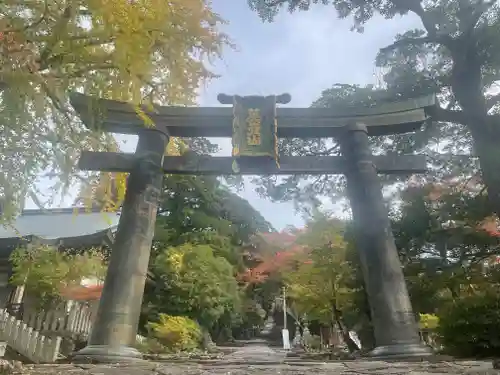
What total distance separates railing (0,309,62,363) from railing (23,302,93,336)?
6.10 feet

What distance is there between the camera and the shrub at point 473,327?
618cm

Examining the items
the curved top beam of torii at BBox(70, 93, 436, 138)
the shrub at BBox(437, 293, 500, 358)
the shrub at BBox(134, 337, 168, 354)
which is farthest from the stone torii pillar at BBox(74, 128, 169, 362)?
the shrub at BBox(134, 337, 168, 354)

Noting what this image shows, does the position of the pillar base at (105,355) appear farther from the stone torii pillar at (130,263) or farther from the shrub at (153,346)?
the shrub at (153,346)

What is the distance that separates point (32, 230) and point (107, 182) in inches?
684

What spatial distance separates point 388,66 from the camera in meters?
11.0

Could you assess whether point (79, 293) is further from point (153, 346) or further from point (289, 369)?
point (289, 369)

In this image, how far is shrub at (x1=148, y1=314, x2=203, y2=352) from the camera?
1230cm

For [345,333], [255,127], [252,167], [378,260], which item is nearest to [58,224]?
[345,333]

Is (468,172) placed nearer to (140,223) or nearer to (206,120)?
(206,120)

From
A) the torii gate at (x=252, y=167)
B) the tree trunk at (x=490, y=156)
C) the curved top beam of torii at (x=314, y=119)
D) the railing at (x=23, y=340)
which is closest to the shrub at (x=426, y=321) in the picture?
the tree trunk at (x=490, y=156)

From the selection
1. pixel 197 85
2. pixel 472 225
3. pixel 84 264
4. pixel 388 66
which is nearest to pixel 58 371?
pixel 197 85

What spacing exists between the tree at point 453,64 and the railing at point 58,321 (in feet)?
38.4

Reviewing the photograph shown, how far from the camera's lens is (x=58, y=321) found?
12.9m

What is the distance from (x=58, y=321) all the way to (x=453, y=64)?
563 inches
